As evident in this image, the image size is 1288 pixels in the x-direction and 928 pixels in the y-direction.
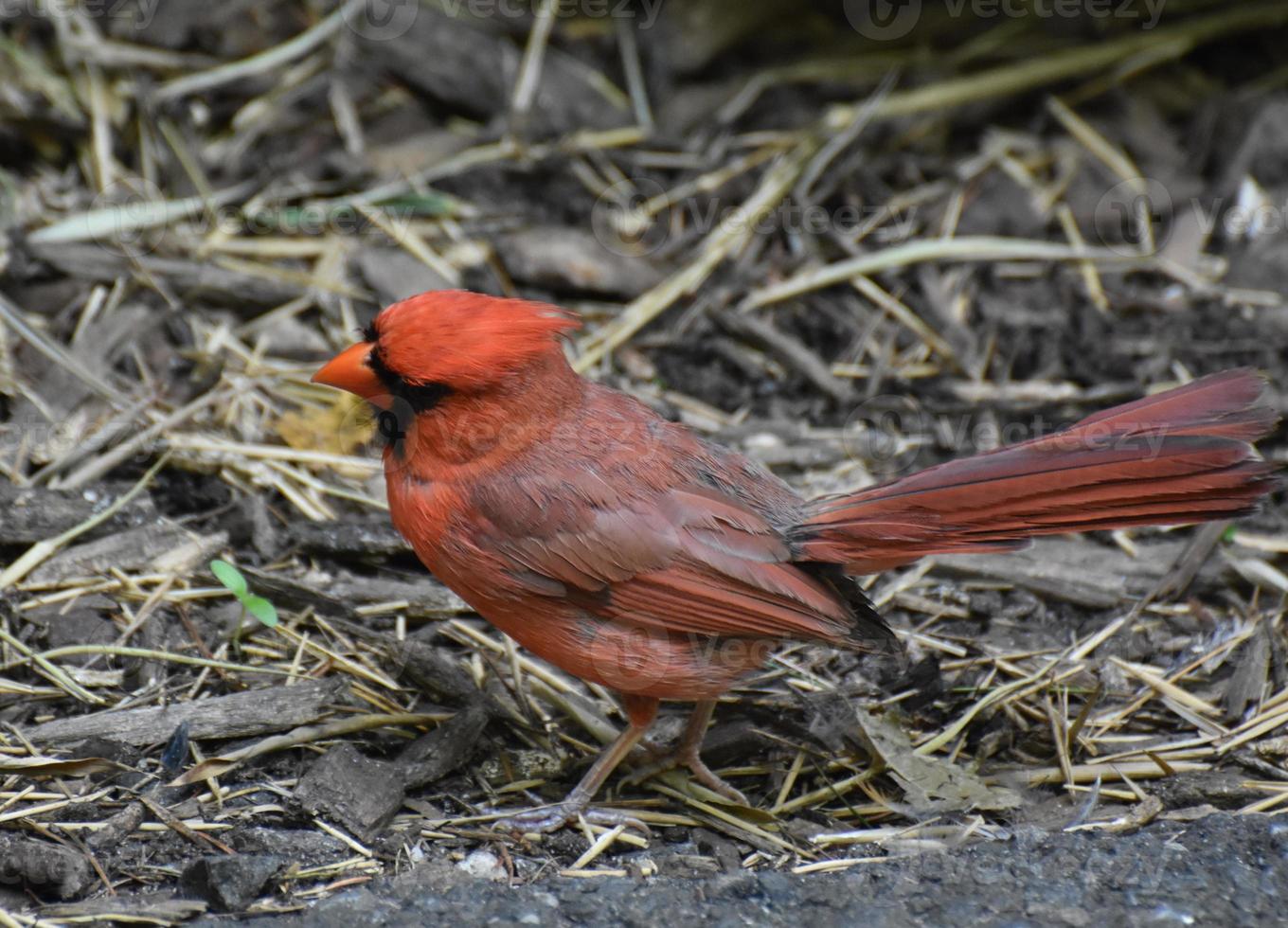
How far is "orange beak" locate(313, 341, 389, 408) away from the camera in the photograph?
3.54 m

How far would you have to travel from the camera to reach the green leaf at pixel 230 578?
3.76 metres

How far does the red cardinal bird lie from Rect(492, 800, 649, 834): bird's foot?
0.04ft

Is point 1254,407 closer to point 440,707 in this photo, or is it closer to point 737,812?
point 737,812

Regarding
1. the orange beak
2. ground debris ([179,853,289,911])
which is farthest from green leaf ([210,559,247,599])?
ground debris ([179,853,289,911])

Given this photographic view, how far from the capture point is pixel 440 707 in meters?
3.95

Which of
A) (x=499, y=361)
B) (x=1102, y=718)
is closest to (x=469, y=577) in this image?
(x=499, y=361)

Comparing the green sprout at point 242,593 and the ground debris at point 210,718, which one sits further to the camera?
the green sprout at point 242,593

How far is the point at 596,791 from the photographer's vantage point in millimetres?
3742

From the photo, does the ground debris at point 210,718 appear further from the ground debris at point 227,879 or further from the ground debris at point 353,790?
the ground debris at point 227,879

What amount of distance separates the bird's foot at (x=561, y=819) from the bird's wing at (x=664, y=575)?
0.49 metres

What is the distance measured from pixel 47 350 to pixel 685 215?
8.32 ft

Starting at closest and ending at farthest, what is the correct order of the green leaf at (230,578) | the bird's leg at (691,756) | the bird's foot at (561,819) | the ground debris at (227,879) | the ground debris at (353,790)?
the ground debris at (227,879) < the ground debris at (353,790) < the bird's foot at (561,819) < the green leaf at (230,578) < the bird's leg at (691,756)

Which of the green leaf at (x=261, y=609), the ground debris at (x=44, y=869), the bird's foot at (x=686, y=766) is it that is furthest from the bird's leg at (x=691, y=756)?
the ground debris at (x=44, y=869)

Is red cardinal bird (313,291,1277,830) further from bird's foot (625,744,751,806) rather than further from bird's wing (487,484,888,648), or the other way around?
bird's foot (625,744,751,806)
